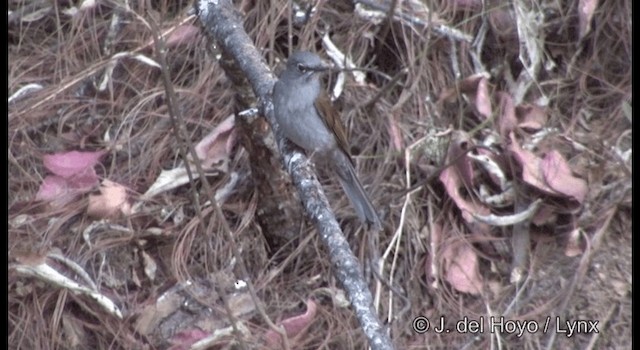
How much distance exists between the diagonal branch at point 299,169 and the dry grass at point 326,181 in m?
0.56

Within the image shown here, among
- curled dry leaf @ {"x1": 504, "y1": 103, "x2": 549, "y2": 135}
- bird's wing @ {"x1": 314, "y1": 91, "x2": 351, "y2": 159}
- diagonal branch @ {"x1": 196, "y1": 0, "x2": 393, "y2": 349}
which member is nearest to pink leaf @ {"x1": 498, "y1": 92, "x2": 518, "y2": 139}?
curled dry leaf @ {"x1": 504, "y1": 103, "x2": 549, "y2": 135}

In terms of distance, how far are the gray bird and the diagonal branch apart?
0.06 metres

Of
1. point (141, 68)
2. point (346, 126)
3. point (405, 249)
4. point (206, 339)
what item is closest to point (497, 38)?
point (346, 126)

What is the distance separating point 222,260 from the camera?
15.6 feet

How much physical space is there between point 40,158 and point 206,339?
1257 mm

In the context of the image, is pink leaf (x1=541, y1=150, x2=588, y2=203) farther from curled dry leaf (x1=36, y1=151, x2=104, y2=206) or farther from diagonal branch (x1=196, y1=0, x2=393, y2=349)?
curled dry leaf (x1=36, y1=151, x2=104, y2=206)

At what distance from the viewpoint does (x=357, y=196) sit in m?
4.59

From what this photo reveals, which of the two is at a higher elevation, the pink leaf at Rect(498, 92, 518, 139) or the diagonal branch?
the diagonal branch

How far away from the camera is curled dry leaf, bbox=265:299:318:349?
439 centimetres

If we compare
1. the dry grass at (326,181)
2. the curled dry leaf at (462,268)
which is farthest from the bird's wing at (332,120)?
the curled dry leaf at (462,268)

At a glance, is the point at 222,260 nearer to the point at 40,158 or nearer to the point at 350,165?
the point at 350,165

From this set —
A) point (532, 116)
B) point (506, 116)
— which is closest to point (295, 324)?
point (506, 116)

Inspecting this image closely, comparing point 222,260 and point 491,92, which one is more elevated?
point 491,92

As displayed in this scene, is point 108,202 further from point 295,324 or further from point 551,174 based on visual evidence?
point 551,174
